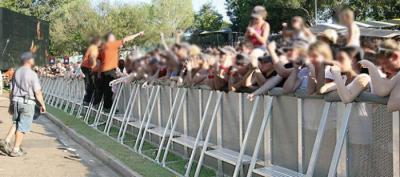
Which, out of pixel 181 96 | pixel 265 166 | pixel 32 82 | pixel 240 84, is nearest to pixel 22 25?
pixel 240 84

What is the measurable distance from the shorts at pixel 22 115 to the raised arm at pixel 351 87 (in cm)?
705

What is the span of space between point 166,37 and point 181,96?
21.1 feet

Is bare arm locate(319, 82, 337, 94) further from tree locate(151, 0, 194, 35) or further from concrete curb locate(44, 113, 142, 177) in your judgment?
concrete curb locate(44, 113, 142, 177)

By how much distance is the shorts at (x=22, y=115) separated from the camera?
9992 millimetres

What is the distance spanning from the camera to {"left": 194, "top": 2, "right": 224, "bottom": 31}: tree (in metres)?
3.22

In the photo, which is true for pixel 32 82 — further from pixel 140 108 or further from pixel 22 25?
pixel 22 25

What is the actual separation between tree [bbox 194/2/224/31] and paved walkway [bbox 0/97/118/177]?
4.99 meters

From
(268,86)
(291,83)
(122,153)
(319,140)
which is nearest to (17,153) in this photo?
(122,153)

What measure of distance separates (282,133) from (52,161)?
505 centimetres

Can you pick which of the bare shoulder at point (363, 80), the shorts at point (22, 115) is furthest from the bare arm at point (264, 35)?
the shorts at point (22, 115)

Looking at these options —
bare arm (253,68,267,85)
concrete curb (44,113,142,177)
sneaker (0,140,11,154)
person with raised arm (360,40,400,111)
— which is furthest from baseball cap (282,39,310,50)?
sneaker (0,140,11,154)

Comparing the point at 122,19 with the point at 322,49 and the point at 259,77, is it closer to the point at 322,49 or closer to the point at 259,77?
the point at 322,49

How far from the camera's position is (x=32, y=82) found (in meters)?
9.91

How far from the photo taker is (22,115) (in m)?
10.0
